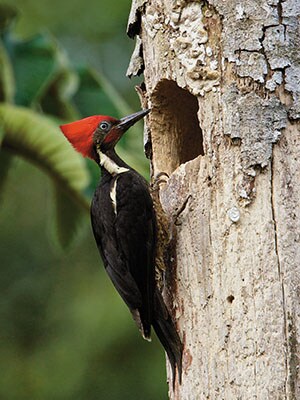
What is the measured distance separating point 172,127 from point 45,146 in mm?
801

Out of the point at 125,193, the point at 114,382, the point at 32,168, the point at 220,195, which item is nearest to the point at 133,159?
the point at 125,193

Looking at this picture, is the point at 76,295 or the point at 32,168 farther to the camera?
the point at 32,168

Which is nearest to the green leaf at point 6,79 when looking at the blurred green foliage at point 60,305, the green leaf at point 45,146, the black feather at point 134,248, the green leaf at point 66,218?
the green leaf at point 45,146

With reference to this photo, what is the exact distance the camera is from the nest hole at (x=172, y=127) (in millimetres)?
4789

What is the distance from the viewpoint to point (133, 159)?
5457mm

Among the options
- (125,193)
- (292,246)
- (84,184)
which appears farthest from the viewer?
(84,184)

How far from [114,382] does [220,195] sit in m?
5.66

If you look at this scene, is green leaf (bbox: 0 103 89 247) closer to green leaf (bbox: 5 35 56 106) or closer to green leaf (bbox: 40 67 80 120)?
green leaf (bbox: 5 35 56 106)

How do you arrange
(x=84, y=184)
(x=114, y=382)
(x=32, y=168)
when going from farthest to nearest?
(x=32, y=168) < (x=114, y=382) < (x=84, y=184)

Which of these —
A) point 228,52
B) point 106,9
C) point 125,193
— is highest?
point 106,9

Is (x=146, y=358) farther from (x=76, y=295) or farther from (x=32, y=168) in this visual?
(x=32, y=168)

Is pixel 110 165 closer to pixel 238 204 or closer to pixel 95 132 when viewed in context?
pixel 95 132

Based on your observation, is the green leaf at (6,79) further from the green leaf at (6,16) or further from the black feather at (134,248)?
the black feather at (134,248)

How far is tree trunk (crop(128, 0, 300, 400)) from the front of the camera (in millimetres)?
4027
